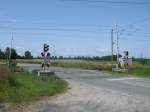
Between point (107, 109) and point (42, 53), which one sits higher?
point (42, 53)

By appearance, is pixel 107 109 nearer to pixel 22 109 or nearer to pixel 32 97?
pixel 22 109

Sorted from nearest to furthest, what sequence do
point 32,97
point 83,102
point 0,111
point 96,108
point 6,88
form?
1. point 0,111
2. point 96,108
3. point 83,102
4. point 32,97
5. point 6,88

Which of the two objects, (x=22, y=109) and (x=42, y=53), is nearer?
Answer: (x=22, y=109)

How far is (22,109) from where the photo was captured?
537 inches

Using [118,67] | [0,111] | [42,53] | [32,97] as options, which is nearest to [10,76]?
[32,97]

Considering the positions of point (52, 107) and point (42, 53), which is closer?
point (52, 107)

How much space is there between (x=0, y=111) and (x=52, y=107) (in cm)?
218

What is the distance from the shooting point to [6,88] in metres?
18.8

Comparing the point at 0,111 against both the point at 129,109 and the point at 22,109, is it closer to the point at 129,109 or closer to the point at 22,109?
the point at 22,109

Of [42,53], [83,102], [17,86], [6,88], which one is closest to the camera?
[83,102]

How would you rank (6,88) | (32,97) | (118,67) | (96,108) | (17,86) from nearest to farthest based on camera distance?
1. (96,108)
2. (32,97)
3. (6,88)
4. (17,86)
5. (118,67)

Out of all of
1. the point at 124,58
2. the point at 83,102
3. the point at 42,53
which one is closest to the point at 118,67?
A: the point at 124,58

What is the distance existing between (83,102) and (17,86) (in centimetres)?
588

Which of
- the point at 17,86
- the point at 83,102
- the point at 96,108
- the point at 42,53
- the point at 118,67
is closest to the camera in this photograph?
the point at 96,108
